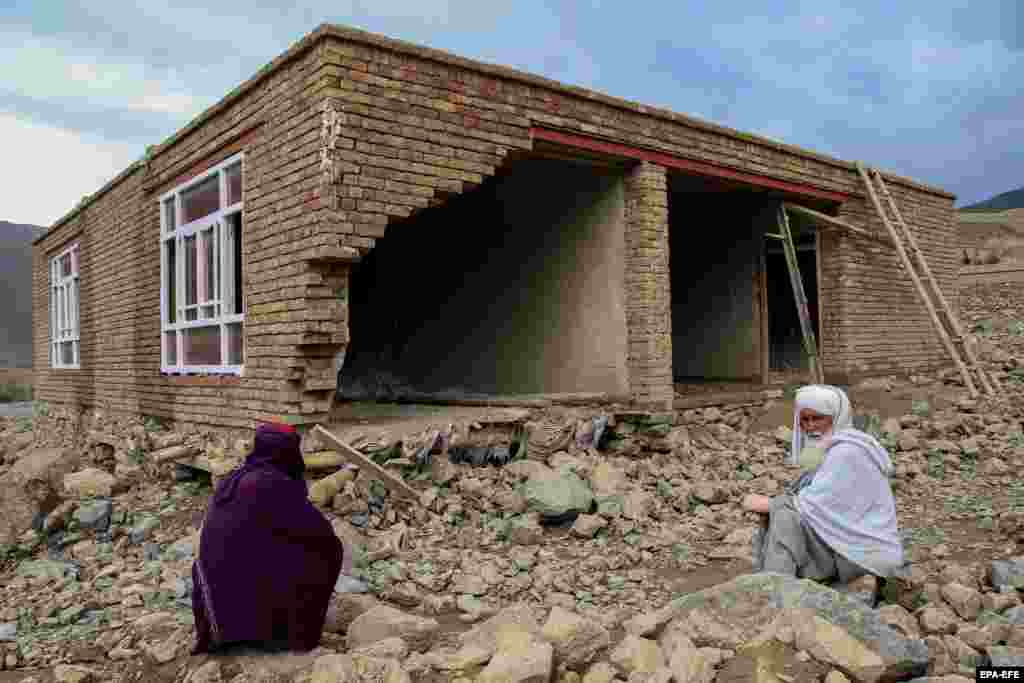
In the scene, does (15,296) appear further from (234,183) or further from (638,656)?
(638,656)

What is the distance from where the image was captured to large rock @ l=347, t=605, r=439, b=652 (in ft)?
12.4

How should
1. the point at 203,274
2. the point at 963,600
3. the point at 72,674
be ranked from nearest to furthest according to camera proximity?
the point at 72,674 < the point at 963,600 < the point at 203,274

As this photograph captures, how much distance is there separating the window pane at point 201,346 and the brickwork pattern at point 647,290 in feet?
13.2

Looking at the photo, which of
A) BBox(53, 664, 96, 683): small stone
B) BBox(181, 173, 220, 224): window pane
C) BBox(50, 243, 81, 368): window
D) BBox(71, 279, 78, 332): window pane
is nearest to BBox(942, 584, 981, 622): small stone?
BBox(53, 664, 96, 683): small stone

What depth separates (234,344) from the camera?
288 inches

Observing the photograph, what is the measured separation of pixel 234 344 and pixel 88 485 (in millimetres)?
1663

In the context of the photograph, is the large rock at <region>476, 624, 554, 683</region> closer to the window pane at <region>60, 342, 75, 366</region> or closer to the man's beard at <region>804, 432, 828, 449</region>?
the man's beard at <region>804, 432, 828, 449</region>

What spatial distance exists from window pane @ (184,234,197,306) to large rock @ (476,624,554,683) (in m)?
6.02

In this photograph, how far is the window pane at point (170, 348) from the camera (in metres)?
8.38

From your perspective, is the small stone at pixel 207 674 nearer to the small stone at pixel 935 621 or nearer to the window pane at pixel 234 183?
the small stone at pixel 935 621

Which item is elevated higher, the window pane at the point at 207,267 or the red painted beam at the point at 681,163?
the red painted beam at the point at 681,163

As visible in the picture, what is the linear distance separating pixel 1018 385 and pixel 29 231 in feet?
231

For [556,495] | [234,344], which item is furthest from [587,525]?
[234,344]

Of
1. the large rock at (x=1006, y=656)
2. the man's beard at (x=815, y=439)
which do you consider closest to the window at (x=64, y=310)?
the man's beard at (x=815, y=439)
